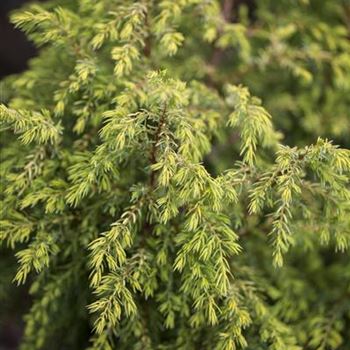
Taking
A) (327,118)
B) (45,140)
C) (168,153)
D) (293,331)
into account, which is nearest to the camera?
(168,153)

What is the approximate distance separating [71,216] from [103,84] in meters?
0.41

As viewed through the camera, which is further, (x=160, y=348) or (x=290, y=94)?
(x=290, y=94)

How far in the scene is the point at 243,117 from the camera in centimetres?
164

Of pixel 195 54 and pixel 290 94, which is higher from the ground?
pixel 195 54

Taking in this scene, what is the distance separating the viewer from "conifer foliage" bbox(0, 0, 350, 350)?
57.1 inches

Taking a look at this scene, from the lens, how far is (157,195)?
1.56m

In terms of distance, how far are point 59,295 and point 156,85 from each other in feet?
2.40

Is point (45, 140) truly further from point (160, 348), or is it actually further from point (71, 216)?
point (160, 348)

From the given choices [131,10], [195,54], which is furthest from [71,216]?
[195,54]

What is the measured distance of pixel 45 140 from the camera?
157cm

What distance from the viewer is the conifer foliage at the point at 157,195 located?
1450 mm

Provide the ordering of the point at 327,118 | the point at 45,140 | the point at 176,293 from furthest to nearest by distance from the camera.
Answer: the point at 327,118 → the point at 176,293 → the point at 45,140

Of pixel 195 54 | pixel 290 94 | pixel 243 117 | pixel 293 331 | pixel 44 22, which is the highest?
pixel 44 22

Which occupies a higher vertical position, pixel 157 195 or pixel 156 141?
pixel 156 141
